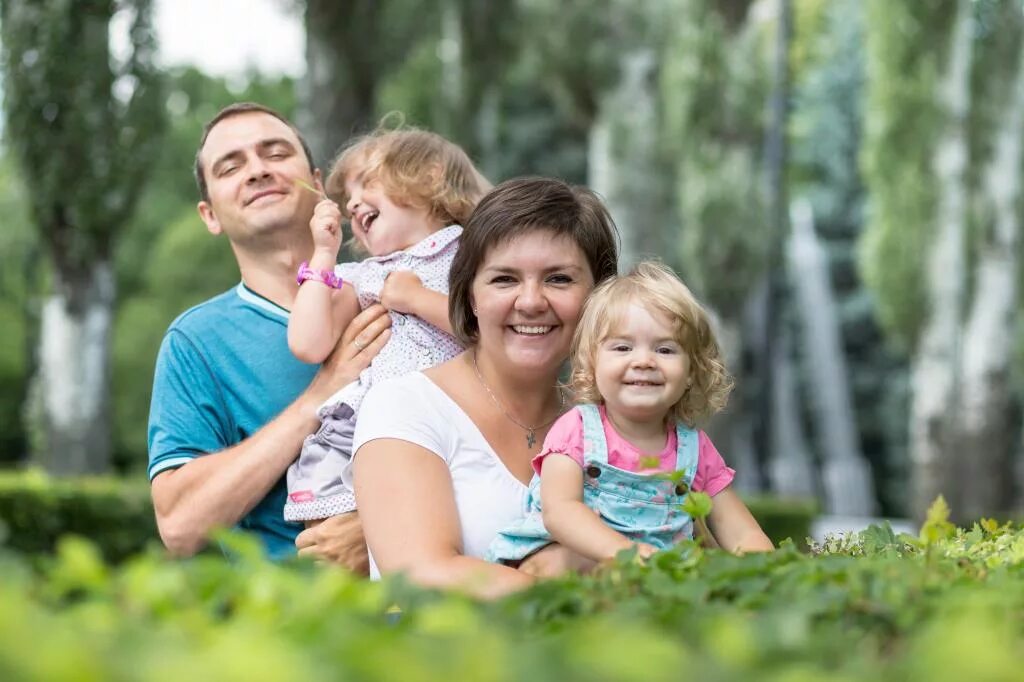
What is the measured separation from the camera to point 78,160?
13.2m

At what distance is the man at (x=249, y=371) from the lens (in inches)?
144

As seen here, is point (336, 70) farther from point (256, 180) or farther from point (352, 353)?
point (352, 353)

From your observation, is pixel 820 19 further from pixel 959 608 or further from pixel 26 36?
pixel 959 608

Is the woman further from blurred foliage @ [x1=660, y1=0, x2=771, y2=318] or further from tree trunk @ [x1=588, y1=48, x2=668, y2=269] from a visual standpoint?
blurred foliage @ [x1=660, y1=0, x2=771, y2=318]

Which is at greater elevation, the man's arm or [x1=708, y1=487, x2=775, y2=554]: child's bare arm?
the man's arm

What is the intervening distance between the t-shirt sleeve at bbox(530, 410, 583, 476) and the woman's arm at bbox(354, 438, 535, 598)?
202mm

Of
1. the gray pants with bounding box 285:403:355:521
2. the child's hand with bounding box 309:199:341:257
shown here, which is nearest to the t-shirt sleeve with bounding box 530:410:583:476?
the gray pants with bounding box 285:403:355:521

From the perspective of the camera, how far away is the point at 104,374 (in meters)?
13.8

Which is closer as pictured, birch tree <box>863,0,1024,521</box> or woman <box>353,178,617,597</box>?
woman <box>353,178,617,597</box>

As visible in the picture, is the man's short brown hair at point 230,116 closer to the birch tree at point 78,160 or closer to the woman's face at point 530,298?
the woman's face at point 530,298

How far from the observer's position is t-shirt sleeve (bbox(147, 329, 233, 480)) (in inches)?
150

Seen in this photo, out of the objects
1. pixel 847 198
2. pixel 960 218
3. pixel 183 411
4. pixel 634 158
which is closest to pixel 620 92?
pixel 634 158

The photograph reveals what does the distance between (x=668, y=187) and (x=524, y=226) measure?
1558 centimetres

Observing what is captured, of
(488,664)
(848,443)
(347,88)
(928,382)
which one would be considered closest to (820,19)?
(848,443)
